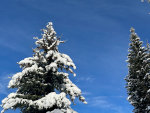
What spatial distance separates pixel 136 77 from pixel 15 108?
61.4ft

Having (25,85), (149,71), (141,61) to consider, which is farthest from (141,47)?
(25,85)

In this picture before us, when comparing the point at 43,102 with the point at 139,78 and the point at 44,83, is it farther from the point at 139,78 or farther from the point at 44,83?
the point at 139,78

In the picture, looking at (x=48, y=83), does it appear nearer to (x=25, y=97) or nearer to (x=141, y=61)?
(x=25, y=97)

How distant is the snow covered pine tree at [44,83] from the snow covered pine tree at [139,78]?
13.2m

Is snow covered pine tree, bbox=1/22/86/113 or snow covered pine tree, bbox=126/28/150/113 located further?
snow covered pine tree, bbox=126/28/150/113

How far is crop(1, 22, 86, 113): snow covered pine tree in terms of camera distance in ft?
39.5

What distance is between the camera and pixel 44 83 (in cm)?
1394

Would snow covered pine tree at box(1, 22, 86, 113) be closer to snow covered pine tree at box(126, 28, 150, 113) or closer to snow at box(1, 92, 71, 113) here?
snow at box(1, 92, 71, 113)

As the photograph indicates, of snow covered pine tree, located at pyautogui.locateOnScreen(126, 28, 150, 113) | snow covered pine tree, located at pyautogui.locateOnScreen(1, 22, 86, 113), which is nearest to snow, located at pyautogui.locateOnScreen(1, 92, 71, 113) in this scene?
snow covered pine tree, located at pyautogui.locateOnScreen(1, 22, 86, 113)

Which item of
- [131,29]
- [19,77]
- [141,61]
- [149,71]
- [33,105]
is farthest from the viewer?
[131,29]

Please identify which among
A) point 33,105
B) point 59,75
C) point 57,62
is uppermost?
point 57,62

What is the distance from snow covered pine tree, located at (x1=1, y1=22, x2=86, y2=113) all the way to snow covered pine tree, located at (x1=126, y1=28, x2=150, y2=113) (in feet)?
43.3

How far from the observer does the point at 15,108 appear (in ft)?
42.1

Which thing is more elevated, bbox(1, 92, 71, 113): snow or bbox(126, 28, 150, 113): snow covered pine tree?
bbox(126, 28, 150, 113): snow covered pine tree
